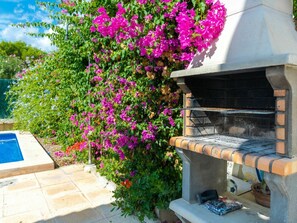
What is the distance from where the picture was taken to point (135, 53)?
3.43m

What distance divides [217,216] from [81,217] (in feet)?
6.53

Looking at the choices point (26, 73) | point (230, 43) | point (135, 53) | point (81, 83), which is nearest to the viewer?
point (230, 43)

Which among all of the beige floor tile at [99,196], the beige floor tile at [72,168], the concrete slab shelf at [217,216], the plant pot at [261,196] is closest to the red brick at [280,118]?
the concrete slab shelf at [217,216]

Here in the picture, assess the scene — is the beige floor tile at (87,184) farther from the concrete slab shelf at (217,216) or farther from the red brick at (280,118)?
the red brick at (280,118)

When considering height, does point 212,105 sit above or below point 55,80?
below

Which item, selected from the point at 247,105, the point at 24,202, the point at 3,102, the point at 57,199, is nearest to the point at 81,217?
the point at 57,199

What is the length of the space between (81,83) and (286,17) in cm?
418

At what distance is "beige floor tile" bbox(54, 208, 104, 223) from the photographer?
327cm

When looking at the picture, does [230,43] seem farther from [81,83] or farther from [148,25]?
[81,83]

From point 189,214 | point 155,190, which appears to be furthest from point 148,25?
point 189,214

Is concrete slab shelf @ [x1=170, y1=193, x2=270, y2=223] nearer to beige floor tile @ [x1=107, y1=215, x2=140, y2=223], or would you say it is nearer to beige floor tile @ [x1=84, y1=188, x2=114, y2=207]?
beige floor tile @ [x1=107, y1=215, x2=140, y2=223]

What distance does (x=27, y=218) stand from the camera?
332cm

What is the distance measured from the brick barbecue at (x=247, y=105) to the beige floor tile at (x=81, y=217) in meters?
1.32

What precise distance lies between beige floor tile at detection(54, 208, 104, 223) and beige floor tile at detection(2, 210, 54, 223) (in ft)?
0.48
